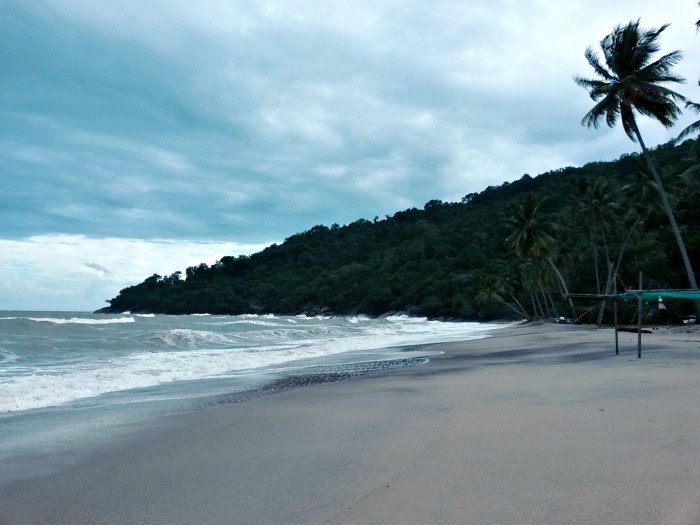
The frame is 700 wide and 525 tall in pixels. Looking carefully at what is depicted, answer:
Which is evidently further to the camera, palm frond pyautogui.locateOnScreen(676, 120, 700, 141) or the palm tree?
the palm tree

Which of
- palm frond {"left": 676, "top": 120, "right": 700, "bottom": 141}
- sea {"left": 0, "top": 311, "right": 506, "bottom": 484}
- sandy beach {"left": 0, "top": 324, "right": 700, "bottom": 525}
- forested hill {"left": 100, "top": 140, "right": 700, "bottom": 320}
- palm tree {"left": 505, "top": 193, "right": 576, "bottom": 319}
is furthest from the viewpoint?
palm tree {"left": 505, "top": 193, "right": 576, "bottom": 319}

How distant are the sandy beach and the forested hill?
29.3 metres

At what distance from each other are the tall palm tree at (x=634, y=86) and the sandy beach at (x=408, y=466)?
67.2ft

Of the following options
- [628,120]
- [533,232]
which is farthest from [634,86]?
[533,232]

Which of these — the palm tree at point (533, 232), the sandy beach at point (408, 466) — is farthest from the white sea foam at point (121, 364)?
the palm tree at point (533, 232)

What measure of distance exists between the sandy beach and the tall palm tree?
20472 millimetres

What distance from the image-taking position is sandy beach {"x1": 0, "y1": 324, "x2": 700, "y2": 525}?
11.3 feet

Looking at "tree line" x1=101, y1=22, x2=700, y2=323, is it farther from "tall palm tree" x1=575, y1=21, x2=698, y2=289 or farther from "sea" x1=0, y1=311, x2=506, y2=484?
"sea" x1=0, y1=311, x2=506, y2=484

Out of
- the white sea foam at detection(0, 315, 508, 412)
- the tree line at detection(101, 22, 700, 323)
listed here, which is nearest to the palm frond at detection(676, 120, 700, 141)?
the tree line at detection(101, 22, 700, 323)

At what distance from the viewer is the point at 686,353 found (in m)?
12.6

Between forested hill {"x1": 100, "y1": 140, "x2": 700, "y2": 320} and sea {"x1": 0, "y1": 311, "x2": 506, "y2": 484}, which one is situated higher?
forested hill {"x1": 100, "y1": 140, "x2": 700, "y2": 320}

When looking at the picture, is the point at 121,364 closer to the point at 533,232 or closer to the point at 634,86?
the point at 634,86

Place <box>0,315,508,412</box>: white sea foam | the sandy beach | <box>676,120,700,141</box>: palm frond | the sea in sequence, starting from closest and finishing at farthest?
the sandy beach → the sea → <box>0,315,508,412</box>: white sea foam → <box>676,120,700,141</box>: palm frond

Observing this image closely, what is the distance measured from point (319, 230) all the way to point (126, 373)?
121 metres
